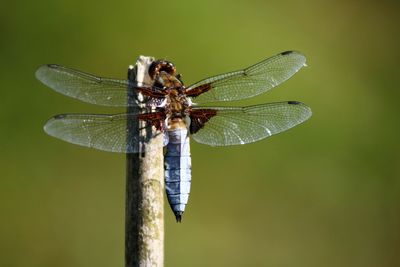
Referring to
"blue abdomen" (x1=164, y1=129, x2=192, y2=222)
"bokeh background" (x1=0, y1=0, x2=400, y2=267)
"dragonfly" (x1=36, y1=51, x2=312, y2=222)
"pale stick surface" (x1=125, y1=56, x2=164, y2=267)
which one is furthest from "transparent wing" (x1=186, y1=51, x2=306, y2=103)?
"bokeh background" (x1=0, y1=0, x2=400, y2=267)

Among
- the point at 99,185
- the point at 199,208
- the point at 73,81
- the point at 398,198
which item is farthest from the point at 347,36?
the point at 73,81

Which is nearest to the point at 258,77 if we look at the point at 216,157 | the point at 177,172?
the point at 177,172

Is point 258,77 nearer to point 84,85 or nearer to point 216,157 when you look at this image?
point 84,85

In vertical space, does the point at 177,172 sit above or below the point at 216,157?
below

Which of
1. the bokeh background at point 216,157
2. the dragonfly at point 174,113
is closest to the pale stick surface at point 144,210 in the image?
the dragonfly at point 174,113

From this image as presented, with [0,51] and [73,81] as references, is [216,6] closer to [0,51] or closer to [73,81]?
[0,51]

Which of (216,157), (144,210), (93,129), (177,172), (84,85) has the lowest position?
(144,210)

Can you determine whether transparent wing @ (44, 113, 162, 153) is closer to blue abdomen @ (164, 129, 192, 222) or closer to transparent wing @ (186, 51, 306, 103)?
blue abdomen @ (164, 129, 192, 222)

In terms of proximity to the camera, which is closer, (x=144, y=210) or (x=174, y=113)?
(x=144, y=210)

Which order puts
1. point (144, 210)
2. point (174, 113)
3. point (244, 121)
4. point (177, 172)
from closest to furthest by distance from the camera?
point (144, 210) < point (177, 172) < point (174, 113) < point (244, 121)
